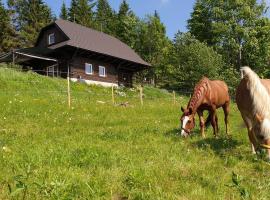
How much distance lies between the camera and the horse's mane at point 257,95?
8009 millimetres

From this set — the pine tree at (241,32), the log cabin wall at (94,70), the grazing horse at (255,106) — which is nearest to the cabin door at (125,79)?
the log cabin wall at (94,70)

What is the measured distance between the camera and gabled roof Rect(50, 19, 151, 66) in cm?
4522

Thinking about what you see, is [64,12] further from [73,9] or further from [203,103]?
[203,103]

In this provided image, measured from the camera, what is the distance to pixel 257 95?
8.62m

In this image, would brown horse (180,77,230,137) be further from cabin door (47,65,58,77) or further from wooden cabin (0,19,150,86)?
cabin door (47,65,58,77)

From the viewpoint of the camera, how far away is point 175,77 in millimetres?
53156

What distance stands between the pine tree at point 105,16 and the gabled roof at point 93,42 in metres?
30.1

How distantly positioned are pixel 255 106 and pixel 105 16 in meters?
85.3

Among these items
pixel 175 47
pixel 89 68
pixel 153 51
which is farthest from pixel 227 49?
pixel 89 68

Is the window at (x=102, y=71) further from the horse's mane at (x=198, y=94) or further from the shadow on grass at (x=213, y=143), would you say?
the shadow on grass at (x=213, y=143)

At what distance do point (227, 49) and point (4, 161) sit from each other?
5401 cm

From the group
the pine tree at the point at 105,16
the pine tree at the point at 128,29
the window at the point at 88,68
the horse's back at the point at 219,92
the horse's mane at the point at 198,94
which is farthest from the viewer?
the pine tree at the point at 105,16

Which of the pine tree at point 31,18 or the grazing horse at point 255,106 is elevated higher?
the pine tree at point 31,18

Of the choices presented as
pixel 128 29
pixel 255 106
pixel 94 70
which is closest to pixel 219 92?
pixel 255 106
